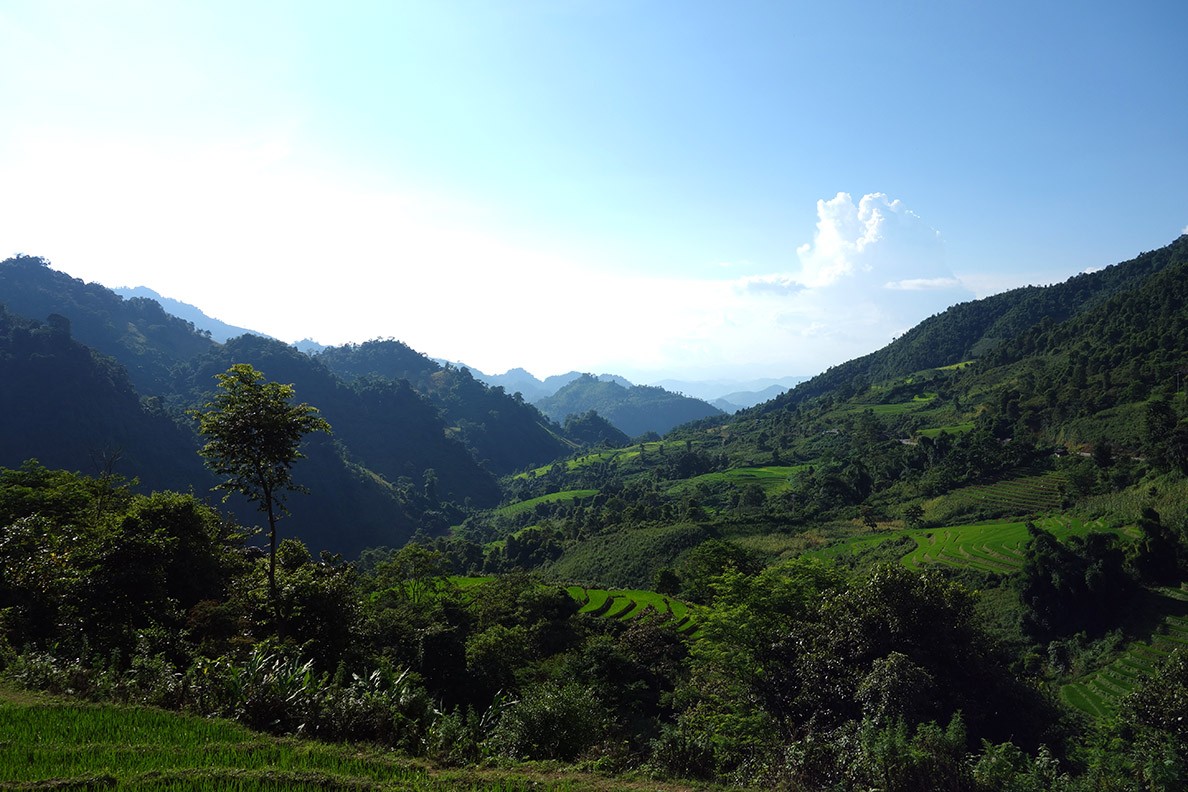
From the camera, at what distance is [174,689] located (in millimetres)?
9078

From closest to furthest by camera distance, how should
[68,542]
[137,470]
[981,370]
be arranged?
[68,542] < [137,470] < [981,370]

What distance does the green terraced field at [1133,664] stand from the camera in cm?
2700

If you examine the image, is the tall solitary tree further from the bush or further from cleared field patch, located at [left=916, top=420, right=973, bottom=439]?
cleared field patch, located at [left=916, top=420, right=973, bottom=439]

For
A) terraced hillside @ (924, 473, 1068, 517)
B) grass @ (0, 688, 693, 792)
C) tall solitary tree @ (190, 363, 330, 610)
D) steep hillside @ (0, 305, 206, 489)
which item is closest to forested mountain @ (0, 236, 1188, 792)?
terraced hillside @ (924, 473, 1068, 517)

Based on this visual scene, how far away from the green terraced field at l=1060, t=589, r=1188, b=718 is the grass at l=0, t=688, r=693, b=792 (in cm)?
3118

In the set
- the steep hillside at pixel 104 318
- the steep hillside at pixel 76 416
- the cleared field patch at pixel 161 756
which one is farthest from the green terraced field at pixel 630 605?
the steep hillside at pixel 104 318

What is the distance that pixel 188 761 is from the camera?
7.06 metres

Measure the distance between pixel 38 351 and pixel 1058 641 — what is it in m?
131

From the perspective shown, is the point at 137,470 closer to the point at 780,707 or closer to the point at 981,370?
the point at 780,707

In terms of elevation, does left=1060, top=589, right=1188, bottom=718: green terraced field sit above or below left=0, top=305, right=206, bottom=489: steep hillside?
below

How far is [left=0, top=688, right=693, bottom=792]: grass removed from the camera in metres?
6.61

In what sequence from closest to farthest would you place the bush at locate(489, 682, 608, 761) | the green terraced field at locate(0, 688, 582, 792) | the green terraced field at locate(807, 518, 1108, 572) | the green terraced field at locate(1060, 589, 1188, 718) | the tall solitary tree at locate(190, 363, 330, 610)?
the green terraced field at locate(0, 688, 582, 792)
the bush at locate(489, 682, 608, 761)
the tall solitary tree at locate(190, 363, 330, 610)
the green terraced field at locate(1060, 589, 1188, 718)
the green terraced field at locate(807, 518, 1108, 572)

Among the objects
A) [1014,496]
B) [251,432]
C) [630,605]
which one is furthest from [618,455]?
[251,432]

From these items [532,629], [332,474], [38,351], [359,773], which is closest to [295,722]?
[359,773]
